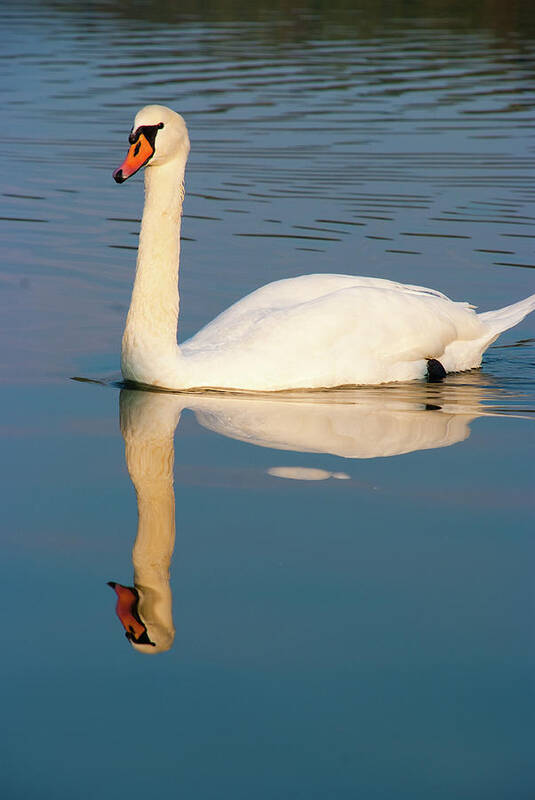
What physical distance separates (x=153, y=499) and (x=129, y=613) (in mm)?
1219

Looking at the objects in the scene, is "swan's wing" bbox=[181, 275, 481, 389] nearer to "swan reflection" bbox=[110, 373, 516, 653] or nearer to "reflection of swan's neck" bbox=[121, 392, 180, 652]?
"swan reflection" bbox=[110, 373, 516, 653]

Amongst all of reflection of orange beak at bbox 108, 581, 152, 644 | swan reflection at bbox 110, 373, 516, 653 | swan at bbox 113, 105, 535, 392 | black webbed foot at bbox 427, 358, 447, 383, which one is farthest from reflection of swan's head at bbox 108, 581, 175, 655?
black webbed foot at bbox 427, 358, 447, 383

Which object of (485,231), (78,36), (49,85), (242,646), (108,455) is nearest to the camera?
(242,646)

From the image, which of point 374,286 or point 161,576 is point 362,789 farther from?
point 374,286

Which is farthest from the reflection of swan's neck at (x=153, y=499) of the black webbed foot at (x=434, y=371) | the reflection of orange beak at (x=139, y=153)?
the black webbed foot at (x=434, y=371)

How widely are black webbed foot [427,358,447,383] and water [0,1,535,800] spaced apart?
158mm

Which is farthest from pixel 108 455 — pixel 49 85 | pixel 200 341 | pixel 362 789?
pixel 49 85

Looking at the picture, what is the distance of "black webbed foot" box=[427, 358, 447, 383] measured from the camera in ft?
27.7

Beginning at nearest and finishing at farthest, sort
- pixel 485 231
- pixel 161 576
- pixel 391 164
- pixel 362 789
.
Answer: pixel 362 789
pixel 161 576
pixel 485 231
pixel 391 164

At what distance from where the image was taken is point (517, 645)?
4434 millimetres

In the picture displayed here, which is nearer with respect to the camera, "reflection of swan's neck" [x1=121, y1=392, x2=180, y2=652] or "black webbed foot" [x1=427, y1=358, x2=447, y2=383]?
"reflection of swan's neck" [x1=121, y1=392, x2=180, y2=652]

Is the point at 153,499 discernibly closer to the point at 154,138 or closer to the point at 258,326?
the point at 258,326

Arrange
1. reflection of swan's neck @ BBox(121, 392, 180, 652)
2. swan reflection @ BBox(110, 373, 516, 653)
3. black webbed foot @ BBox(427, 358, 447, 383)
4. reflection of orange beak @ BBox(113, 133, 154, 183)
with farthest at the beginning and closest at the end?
black webbed foot @ BBox(427, 358, 447, 383), reflection of orange beak @ BBox(113, 133, 154, 183), swan reflection @ BBox(110, 373, 516, 653), reflection of swan's neck @ BBox(121, 392, 180, 652)

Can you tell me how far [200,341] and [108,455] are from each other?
1564 mm
